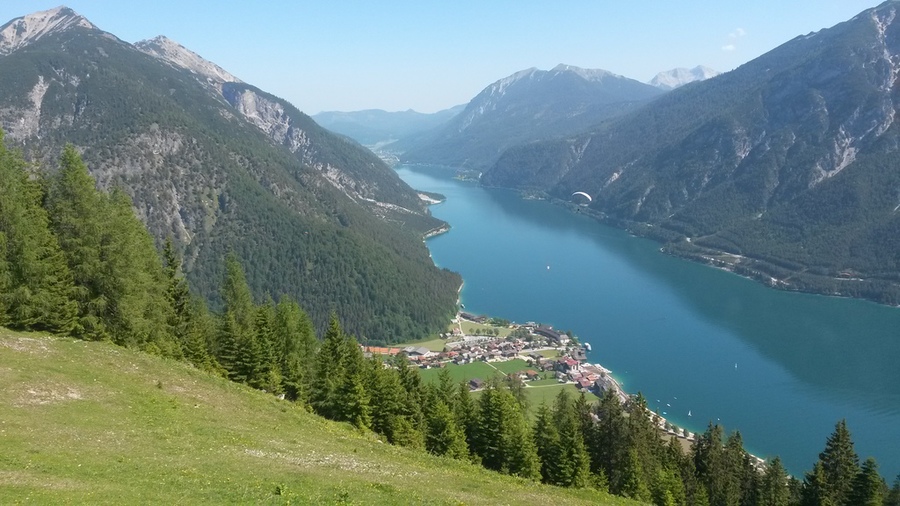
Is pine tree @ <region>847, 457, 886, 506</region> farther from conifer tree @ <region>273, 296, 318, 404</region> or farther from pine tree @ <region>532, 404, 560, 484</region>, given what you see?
conifer tree @ <region>273, 296, 318, 404</region>

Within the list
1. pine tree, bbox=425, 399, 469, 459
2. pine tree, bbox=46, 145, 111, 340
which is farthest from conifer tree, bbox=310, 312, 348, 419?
pine tree, bbox=46, 145, 111, 340

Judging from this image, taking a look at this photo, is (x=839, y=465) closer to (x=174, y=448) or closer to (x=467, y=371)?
(x=174, y=448)

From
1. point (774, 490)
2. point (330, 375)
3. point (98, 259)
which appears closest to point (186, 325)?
point (98, 259)

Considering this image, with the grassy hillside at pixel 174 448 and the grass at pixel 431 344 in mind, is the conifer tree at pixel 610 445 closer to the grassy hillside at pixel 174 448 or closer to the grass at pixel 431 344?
the grassy hillside at pixel 174 448

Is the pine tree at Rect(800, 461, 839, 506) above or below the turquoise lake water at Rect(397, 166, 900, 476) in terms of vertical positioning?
above

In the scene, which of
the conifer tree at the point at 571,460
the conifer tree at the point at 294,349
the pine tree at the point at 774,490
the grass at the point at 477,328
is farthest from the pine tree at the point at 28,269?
the grass at the point at 477,328
